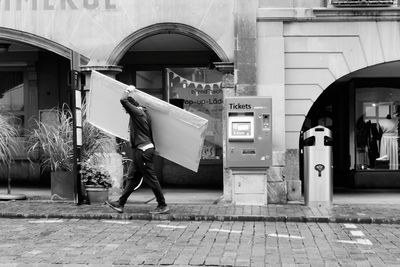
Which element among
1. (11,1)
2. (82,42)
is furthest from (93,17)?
(11,1)

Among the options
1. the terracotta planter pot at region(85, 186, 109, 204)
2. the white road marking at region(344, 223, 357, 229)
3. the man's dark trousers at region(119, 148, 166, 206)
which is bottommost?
the white road marking at region(344, 223, 357, 229)

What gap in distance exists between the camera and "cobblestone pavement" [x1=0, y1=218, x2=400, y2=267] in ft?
21.5

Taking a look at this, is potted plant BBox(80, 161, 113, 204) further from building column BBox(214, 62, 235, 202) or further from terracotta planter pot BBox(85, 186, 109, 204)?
building column BBox(214, 62, 235, 202)

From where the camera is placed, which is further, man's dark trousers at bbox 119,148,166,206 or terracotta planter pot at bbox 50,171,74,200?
terracotta planter pot at bbox 50,171,74,200

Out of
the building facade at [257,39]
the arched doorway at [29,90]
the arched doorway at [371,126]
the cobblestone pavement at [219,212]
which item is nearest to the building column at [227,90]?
the building facade at [257,39]

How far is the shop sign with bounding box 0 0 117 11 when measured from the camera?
12.0 metres

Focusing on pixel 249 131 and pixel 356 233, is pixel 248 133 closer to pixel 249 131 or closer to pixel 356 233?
pixel 249 131

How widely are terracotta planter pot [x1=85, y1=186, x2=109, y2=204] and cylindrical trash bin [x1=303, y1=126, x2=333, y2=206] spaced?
12.0 feet

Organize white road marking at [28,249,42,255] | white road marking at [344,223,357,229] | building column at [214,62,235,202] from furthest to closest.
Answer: building column at [214,62,235,202] < white road marking at [344,223,357,229] < white road marking at [28,249,42,255]

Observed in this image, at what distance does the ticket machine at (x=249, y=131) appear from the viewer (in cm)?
1088

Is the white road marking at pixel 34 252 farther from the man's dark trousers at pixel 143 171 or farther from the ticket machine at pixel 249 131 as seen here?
the ticket machine at pixel 249 131

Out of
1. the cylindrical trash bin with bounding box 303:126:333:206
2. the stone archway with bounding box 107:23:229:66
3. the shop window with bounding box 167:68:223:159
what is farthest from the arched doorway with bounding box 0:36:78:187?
the cylindrical trash bin with bounding box 303:126:333:206

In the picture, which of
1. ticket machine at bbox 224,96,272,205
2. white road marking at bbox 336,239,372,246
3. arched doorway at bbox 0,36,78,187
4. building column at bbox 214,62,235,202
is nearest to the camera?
white road marking at bbox 336,239,372,246

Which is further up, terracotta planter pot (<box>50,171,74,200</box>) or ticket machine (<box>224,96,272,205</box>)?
ticket machine (<box>224,96,272,205</box>)
